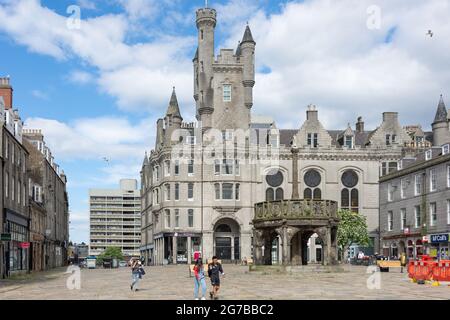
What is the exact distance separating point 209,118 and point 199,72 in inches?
304

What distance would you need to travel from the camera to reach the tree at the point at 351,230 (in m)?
77.2

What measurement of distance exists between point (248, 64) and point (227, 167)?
51.3 ft

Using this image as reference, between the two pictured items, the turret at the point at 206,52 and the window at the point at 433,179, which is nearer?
the window at the point at 433,179

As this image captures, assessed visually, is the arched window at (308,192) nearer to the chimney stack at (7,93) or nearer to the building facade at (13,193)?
the building facade at (13,193)

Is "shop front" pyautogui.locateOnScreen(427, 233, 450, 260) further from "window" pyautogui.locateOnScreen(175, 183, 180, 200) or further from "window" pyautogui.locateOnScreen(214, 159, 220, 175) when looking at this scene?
"window" pyautogui.locateOnScreen(175, 183, 180, 200)

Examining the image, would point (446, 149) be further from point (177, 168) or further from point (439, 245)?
point (177, 168)

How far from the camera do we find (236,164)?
285 feet

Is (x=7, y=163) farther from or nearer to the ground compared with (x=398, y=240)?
farther from the ground

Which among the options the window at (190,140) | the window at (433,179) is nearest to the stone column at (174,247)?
the window at (190,140)

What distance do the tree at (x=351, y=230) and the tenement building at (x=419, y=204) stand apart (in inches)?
101

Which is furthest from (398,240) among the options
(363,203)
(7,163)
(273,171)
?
(7,163)
